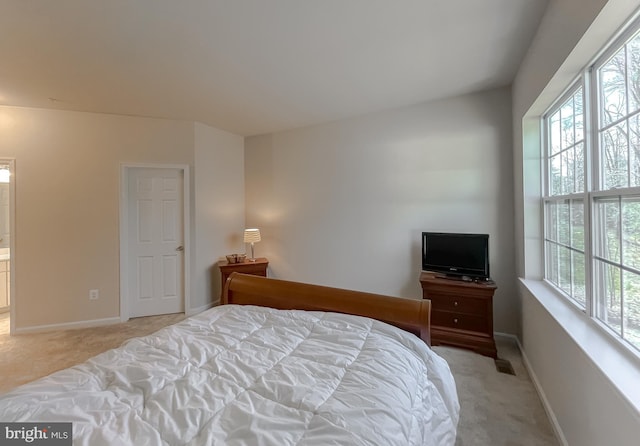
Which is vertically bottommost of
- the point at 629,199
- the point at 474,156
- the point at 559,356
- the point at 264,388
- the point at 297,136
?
the point at 559,356

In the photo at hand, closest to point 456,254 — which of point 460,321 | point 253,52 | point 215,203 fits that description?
point 460,321

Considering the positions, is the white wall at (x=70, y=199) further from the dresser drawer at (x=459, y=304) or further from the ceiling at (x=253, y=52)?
the dresser drawer at (x=459, y=304)

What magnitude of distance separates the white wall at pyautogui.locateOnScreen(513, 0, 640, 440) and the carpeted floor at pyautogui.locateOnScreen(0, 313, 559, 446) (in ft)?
0.44

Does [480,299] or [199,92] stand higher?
[199,92]

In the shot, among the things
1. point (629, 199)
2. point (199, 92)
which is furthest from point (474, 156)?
point (199, 92)

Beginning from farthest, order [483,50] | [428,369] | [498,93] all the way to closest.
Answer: [498,93]
[483,50]
[428,369]

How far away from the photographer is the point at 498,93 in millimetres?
3012

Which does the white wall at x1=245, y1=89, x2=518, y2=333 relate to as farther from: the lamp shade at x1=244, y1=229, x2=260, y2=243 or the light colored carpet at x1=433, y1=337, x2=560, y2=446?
the light colored carpet at x1=433, y1=337, x2=560, y2=446

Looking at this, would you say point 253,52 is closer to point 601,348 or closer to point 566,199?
point 566,199

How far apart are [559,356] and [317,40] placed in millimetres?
2611

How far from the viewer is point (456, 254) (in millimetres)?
2955

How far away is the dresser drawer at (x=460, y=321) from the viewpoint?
272 centimetres

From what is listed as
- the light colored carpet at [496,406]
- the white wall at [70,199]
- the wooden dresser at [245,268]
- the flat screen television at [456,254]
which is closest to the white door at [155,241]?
the white wall at [70,199]

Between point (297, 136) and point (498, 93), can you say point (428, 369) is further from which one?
point (297, 136)
